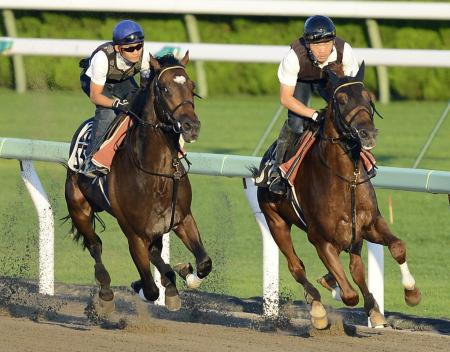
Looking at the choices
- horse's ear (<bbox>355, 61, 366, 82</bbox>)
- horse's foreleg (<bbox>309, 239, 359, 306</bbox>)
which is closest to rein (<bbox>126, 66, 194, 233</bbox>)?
horse's foreleg (<bbox>309, 239, 359, 306</bbox>)

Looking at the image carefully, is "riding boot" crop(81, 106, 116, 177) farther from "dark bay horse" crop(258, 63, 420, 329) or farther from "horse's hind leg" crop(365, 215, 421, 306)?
"horse's hind leg" crop(365, 215, 421, 306)

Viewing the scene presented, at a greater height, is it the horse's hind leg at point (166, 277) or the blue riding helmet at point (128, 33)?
the blue riding helmet at point (128, 33)

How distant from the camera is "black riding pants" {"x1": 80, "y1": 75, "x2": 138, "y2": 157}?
29.5ft

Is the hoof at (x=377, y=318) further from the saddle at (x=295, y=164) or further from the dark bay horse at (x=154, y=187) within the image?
the dark bay horse at (x=154, y=187)

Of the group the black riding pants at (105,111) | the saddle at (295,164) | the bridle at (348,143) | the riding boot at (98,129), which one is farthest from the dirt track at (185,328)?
the black riding pants at (105,111)

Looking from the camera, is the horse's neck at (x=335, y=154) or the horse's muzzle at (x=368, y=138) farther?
the horse's neck at (x=335, y=154)

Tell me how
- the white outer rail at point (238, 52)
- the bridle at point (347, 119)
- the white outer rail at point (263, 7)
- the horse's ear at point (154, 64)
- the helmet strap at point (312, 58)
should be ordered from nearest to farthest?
the bridle at point (347, 119), the horse's ear at point (154, 64), the helmet strap at point (312, 58), the white outer rail at point (238, 52), the white outer rail at point (263, 7)

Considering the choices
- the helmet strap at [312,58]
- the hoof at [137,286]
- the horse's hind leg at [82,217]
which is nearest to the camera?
the helmet strap at [312,58]

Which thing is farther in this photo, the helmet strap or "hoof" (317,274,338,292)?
"hoof" (317,274,338,292)

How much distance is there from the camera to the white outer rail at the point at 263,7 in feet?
59.9

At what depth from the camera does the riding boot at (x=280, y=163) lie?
8586 mm

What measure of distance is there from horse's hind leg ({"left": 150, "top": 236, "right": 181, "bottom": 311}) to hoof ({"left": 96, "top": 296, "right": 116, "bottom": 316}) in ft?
1.58

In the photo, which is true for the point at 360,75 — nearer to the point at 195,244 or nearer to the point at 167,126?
the point at 167,126

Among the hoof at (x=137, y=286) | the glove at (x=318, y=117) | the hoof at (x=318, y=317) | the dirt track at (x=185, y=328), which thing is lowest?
the dirt track at (x=185, y=328)
